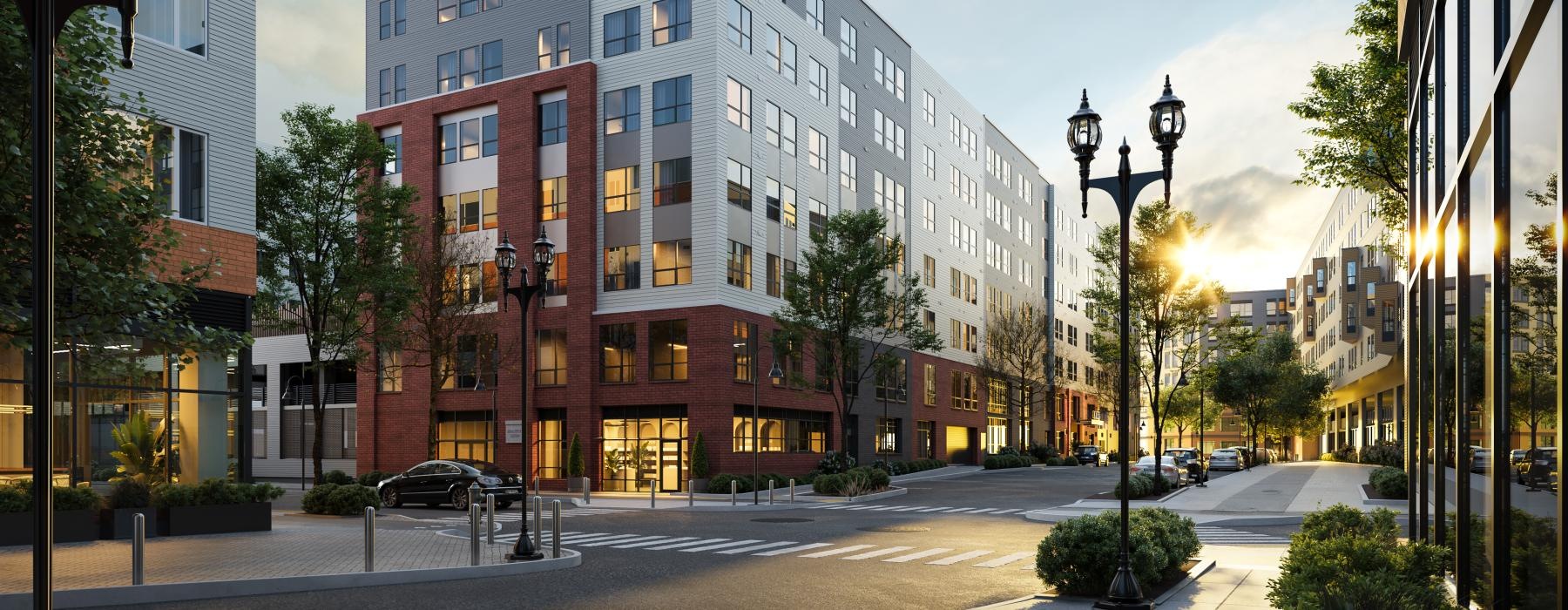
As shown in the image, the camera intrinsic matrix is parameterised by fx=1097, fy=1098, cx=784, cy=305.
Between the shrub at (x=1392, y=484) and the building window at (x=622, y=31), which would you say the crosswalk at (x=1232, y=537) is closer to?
the shrub at (x=1392, y=484)

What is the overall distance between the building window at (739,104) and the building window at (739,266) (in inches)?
201

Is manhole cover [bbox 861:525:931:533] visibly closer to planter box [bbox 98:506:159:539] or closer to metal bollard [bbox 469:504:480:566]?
metal bollard [bbox 469:504:480:566]

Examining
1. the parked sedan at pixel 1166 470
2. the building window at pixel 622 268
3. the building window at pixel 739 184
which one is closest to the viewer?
the parked sedan at pixel 1166 470

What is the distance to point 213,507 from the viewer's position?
826 inches

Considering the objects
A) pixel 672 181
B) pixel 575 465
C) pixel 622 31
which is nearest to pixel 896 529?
pixel 575 465

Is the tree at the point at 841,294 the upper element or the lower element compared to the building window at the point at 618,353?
upper

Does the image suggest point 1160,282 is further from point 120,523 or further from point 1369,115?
point 120,523

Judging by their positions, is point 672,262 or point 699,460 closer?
point 699,460

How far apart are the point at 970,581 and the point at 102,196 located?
1197 centimetres

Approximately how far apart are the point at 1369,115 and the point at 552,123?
32.6m

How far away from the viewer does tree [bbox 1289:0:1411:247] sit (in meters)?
23.9

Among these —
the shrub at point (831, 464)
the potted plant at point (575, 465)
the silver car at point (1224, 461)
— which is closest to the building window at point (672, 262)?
the potted plant at point (575, 465)

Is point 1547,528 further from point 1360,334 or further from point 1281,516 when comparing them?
point 1360,334

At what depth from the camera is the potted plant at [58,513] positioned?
704 inches
